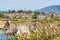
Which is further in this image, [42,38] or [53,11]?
[53,11]

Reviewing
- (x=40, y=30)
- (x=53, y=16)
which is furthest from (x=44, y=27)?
(x=53, y=16)

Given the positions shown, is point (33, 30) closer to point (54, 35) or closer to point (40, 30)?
point (40, 30)

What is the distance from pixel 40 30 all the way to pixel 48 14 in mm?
416

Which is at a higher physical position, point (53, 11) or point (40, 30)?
point (53, 11)

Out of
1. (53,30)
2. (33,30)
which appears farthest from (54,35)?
(33,30)

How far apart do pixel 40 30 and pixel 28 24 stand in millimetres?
203

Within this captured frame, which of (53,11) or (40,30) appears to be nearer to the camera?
(40,30)

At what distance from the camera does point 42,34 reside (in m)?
3.47

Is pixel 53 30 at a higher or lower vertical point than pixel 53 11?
lower

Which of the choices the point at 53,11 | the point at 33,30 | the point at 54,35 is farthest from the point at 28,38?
the point at 53,11

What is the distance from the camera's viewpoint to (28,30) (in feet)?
11.9

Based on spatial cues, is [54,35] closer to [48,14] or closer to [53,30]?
[53,30]

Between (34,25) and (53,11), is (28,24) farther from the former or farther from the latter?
(53,11)

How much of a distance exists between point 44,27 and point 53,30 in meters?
0.14
